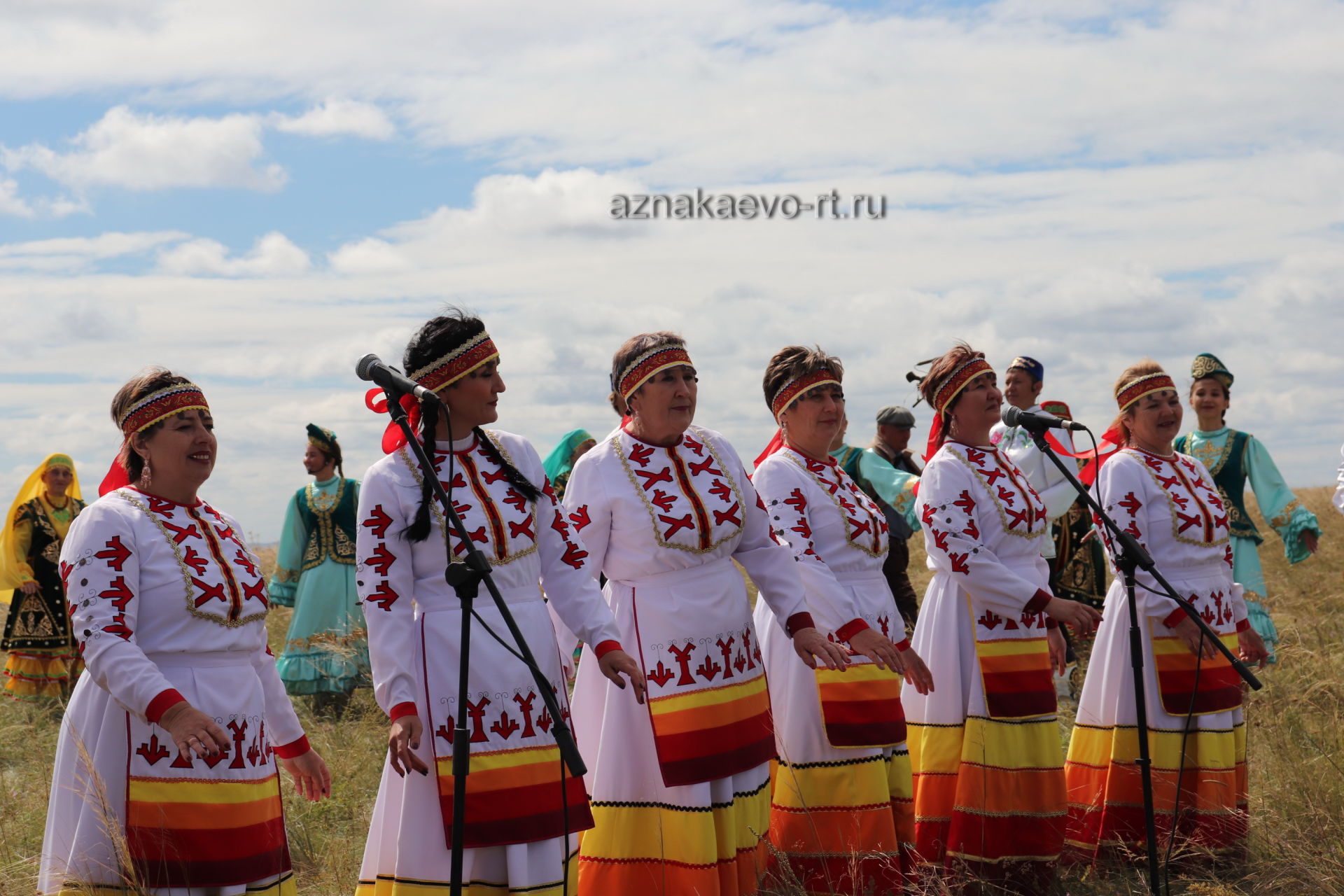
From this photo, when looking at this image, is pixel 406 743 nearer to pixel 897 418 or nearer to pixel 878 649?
pixel 878 649

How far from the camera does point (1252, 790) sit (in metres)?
5.90

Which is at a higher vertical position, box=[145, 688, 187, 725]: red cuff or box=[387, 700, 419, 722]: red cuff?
box=[145, 688, 187, 725]: red cuff

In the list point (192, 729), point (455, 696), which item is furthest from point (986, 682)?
point (192, 729)

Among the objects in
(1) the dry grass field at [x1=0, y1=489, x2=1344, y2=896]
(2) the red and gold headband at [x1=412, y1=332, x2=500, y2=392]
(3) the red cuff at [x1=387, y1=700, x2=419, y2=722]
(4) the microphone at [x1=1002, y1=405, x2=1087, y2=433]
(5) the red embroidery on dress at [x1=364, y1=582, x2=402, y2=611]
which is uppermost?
(2) the red and gold headband at [x1=412, y1=332, x2=500, y2=392]

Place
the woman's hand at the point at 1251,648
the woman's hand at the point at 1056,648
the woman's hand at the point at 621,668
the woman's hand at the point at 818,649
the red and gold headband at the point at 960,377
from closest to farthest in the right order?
the woman's hand at the point at 621,668 → the woman's hand at the point at 818,649 → the red and gold headband at the point at 960,377 → the woman's hand at the point at 1056,648 → the woman's hand at the point at 1251,648

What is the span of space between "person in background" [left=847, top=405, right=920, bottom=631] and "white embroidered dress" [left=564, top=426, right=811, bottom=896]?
350 cm

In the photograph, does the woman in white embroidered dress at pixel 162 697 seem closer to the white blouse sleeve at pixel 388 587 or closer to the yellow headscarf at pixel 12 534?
the white blouse sleeve at pixel 388 587

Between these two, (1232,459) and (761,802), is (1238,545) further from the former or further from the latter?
(761,802)

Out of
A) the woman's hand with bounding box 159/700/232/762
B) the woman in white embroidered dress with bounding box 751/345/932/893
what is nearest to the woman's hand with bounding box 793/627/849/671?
the woman in white embroidered dress with bounding box 751/345/932/893

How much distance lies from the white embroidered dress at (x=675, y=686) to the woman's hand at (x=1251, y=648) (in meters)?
2.38

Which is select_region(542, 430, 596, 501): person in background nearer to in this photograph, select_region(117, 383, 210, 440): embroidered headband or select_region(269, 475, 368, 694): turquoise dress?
select_region(269, 475, 368, 694): turquoise dress

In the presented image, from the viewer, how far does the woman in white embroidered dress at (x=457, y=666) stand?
356 centimetres

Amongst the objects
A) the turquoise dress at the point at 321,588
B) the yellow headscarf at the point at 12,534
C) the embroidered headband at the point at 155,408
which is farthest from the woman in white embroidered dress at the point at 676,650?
the yellow headscarf at the point at 12,534

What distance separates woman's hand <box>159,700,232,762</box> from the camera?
3213mm
